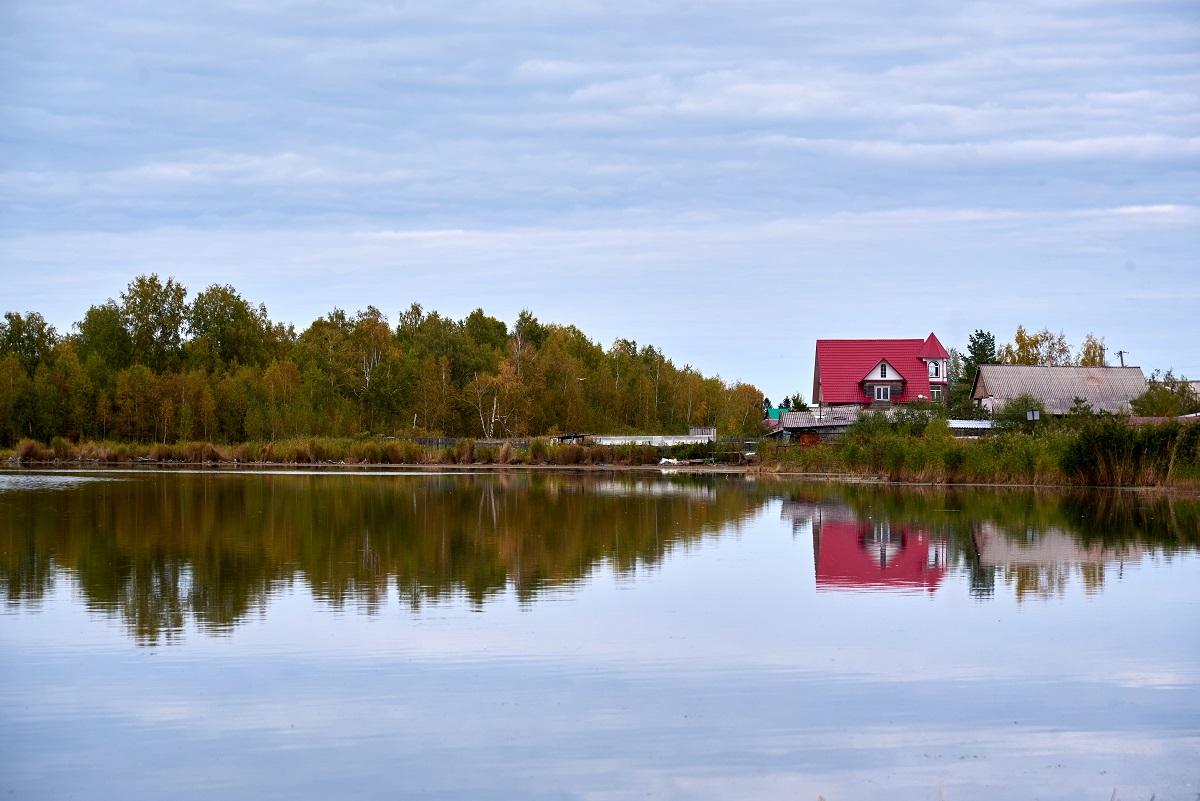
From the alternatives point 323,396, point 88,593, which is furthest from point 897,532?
point 323,396

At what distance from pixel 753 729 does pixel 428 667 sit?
3.16 metres

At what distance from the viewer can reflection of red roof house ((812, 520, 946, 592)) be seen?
1700 cm

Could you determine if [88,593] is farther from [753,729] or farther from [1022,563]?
[1022,563]

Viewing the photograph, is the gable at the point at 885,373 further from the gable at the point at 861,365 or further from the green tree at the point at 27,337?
the green tree at the point at 27,337

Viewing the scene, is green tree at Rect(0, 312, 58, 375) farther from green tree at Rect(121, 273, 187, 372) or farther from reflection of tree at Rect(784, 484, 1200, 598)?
reflection of tree at Rect(784, 484, 1200, 598)

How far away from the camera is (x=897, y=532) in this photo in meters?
23.7

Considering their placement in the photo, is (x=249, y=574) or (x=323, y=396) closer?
(x=249, y=574)

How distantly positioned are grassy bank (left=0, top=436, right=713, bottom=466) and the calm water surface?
40705 mm

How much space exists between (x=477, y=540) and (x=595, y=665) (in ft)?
35.9

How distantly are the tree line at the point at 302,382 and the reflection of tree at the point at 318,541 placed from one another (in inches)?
1650

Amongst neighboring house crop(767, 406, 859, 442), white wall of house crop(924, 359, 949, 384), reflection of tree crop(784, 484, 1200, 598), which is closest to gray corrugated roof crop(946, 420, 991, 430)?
neighboring house crop(767, 406, 859, 442)

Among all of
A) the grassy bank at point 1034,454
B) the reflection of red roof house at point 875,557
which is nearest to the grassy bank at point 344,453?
the grassy bank at point 1034,454

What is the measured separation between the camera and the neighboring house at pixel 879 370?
73.6 m

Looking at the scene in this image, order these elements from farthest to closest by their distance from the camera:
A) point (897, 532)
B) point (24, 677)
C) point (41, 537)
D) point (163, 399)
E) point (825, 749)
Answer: point (163, 399) < point (897, 532) < point (41, 537) < point (24, 677) < point (825, 749)
